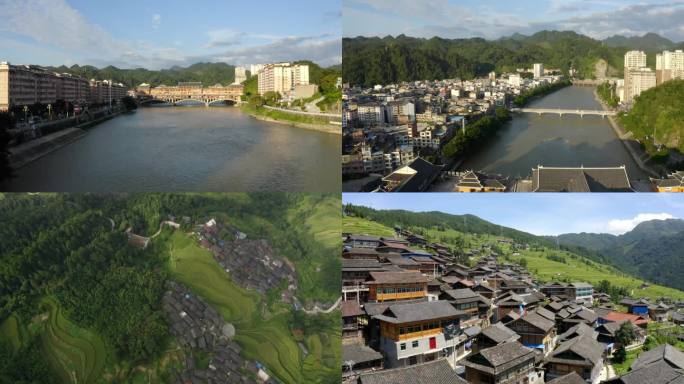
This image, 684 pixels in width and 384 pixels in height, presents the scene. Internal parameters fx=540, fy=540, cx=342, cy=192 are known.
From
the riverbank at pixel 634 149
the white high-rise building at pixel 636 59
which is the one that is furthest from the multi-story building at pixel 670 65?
Answer: the riverbank at pixel 634 149

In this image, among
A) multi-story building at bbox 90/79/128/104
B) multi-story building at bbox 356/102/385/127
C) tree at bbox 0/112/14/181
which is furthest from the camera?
multi-story building at bbox 356/102/385/127

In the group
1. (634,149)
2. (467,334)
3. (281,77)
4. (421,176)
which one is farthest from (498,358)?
(281,77)

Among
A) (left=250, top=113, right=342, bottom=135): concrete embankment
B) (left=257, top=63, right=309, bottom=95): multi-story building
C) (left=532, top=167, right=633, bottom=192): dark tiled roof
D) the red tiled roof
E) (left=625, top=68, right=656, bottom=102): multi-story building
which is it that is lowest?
the red tiled roof

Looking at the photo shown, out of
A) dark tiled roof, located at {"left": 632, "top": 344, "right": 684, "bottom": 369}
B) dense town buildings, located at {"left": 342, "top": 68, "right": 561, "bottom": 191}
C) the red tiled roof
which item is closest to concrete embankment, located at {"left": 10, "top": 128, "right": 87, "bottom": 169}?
dense town buildings, located at {"left": 342, "top": 68, "right": 561, "bottom": 191}

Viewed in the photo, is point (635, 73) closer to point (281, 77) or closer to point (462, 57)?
point (462, 57)

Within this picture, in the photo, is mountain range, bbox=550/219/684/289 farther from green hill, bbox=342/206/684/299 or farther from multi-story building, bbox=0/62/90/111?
multi-story building, bbox=0/62/90/111

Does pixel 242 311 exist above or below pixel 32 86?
below

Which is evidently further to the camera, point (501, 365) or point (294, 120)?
point (294, 120)
